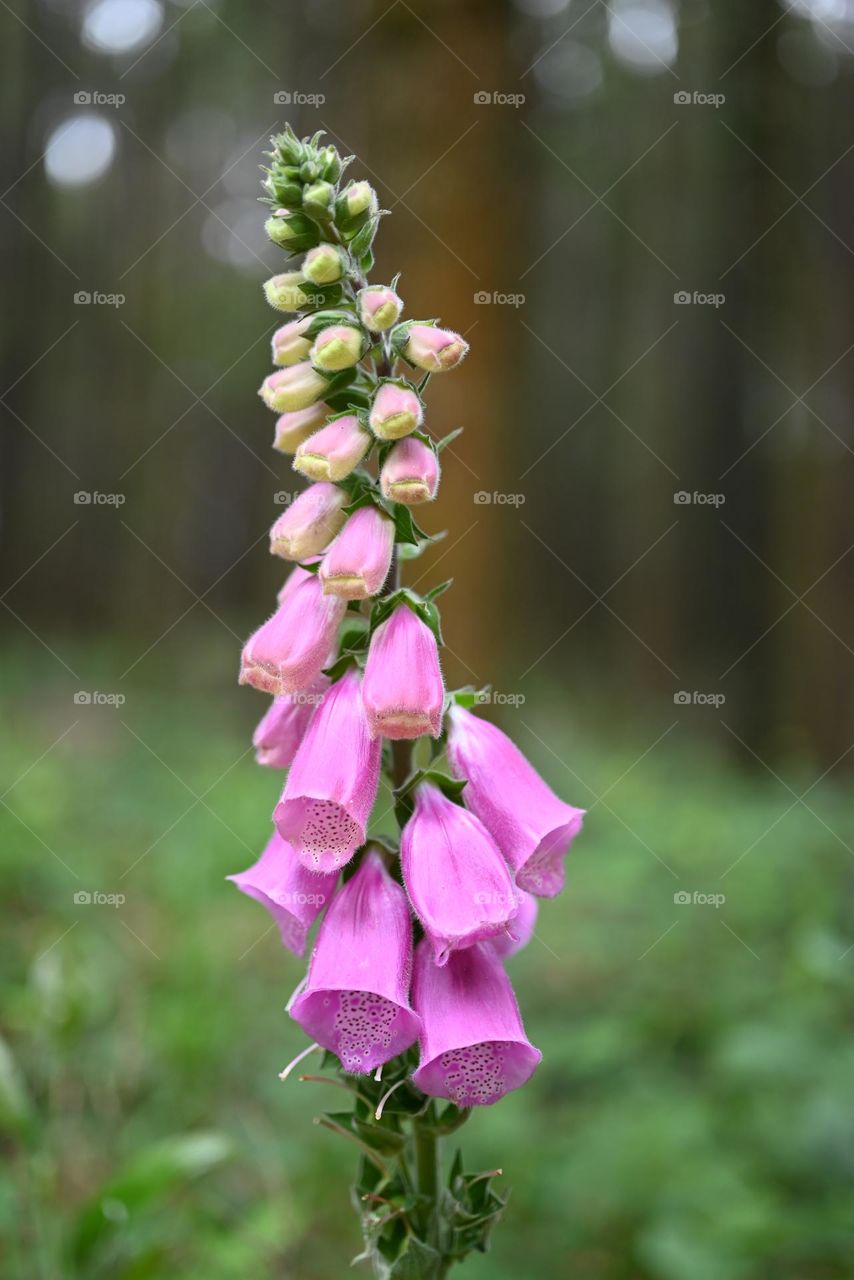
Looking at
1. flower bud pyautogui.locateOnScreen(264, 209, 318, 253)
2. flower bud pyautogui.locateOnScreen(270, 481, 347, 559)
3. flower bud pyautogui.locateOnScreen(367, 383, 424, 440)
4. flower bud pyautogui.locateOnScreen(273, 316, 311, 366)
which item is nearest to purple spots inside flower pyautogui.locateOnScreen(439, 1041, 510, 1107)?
flower bud pyautogui.locateOnScreen(270, 481, 347, 559)

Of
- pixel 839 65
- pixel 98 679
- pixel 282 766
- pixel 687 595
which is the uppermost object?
pixel 839 65

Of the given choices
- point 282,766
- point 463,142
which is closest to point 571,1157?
point 282,766

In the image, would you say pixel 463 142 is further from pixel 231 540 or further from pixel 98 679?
pixel 231 540

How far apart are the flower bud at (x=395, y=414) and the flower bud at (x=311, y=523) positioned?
14 cm

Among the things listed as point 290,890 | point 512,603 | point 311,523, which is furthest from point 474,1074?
point 512,603

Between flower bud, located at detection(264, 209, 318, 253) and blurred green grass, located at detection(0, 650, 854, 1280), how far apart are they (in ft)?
6.20

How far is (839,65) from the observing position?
31.7ft

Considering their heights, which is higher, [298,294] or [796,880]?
[298,294]

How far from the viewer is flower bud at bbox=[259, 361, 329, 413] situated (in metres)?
1.68

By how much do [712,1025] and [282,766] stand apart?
2393mm

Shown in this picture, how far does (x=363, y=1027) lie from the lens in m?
1.49

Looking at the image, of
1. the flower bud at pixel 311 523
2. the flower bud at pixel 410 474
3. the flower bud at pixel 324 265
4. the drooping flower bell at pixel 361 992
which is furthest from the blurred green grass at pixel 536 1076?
the flower bud at pixel 324 265

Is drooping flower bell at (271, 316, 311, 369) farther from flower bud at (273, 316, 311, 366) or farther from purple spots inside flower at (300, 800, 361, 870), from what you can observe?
purple spots inside flower at (300, 800, 361, 870)

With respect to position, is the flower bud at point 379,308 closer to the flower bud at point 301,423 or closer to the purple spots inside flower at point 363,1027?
the flower bud at point 301,423
